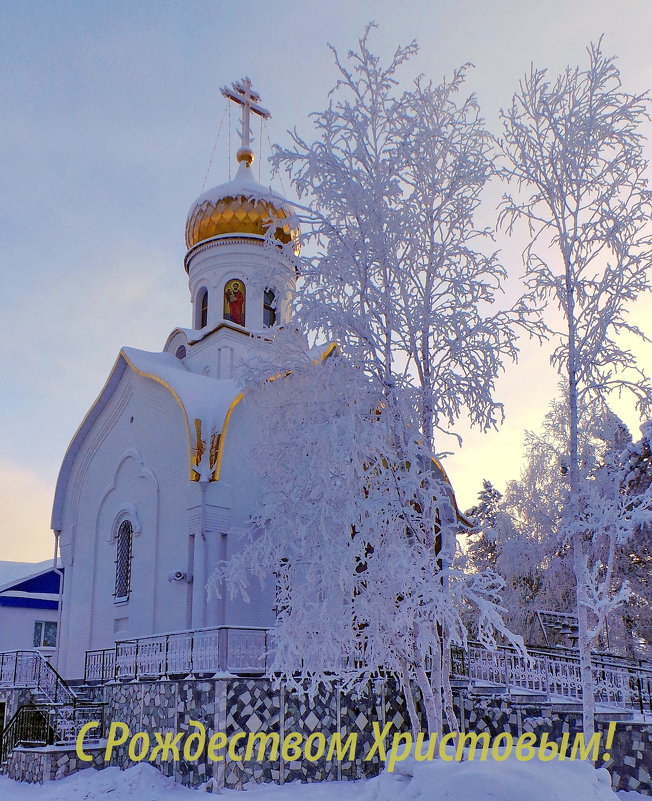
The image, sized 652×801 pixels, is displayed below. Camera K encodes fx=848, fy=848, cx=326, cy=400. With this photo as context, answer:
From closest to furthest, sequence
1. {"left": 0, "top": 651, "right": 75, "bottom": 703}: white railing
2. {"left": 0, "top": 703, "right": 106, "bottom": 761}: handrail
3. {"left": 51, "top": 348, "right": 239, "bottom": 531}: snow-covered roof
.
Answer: {"left": 0, "top": 703, "right": 106, "bottom": 761}: handrail
{"left": 0, "top": 651, "right": 75, "bottom": 703}: white railing
{"left": 51, "top": 348, "right": 239, "bottom": 531}: snow-covered roof

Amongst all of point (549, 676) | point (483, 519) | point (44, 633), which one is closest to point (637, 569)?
point (549, 676)

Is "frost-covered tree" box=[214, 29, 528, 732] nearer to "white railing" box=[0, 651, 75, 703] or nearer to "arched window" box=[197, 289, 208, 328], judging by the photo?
"white railing" box=[0, 651, 75, 703]

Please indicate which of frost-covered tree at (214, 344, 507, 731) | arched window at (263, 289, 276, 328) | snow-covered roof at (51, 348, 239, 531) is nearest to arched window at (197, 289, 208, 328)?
snow-covered roof at (51, 348, 239, 531)

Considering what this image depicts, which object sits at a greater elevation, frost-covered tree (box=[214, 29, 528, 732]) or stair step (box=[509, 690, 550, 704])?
frost-covered tree (box=[214, 29, 528, 732])

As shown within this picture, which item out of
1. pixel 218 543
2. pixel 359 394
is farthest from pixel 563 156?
pixel 218 543

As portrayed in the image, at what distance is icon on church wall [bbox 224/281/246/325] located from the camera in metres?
20.3

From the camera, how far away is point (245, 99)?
22.9 metres

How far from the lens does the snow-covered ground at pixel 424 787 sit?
5.83 metres

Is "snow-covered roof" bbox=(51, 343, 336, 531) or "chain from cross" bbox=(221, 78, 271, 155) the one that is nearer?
"snow-covered roof" bbox=(51, 343, 336, 531)

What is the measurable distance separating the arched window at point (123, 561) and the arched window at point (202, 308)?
18.1 feet

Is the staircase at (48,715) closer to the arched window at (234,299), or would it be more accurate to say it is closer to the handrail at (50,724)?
the handrail at (50,724)

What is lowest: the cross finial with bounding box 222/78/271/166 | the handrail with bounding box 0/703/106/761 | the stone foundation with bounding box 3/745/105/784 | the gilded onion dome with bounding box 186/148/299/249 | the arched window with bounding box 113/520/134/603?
the stone foundation with bounding box 3/745/105/784

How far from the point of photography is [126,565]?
683 inches

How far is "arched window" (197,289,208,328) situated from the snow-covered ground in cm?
1143
